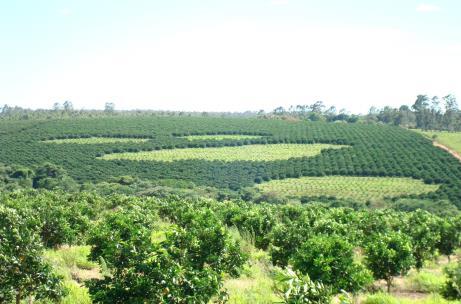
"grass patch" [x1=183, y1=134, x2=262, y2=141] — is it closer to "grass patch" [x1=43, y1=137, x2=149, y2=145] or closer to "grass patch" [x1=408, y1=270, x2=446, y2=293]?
"grass patch" [x1=43, y1=137, x2=149, y2=145]

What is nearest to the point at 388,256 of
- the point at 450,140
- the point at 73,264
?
the point at 73,264

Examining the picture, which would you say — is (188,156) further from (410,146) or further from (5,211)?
(5,211)

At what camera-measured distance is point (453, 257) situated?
31.0 meters

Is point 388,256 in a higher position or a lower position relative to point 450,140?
higher

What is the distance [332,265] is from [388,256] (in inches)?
141

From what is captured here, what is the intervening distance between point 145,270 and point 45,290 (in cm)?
250

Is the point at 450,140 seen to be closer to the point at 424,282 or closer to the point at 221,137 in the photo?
the point at 221,137

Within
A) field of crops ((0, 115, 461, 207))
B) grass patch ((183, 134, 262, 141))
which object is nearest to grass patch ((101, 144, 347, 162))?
field of crops ((0, 115, 461, 207))

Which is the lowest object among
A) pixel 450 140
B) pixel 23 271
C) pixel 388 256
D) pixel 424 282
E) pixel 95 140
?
pixel 95 140

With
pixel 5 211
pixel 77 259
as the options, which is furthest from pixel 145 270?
pixel 77 259

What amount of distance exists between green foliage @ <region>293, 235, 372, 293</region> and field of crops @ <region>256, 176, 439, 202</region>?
6196cm

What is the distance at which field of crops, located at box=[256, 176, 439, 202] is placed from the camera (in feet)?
256

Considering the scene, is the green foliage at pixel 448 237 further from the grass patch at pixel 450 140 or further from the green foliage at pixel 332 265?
the grass patch at pixel 450 140

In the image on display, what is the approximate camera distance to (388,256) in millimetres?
16844
